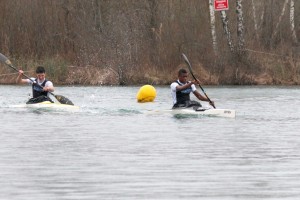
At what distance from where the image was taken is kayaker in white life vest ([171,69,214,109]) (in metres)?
25.8

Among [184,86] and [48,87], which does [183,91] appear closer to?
[184,86]

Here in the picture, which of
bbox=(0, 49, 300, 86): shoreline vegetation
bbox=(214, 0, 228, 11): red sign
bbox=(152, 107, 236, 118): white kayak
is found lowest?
bbox=(0, 49, 300, 86): shoreline vegetation

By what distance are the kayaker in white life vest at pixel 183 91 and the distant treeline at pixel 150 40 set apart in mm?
16553

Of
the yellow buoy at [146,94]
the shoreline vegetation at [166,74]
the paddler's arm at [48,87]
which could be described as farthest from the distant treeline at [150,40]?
the paddler's arm at [48,87]

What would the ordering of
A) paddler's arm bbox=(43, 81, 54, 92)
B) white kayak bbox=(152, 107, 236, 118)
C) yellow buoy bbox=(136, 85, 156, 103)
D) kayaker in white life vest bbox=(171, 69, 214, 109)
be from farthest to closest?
yellow buoy bbox=(136, 85, 156, 103)
paddler's arm bbox=(43, 81, 54, 92)
white kayak bbox=(152, 107, 236, 118)
kayaker in white life vest bbox=(171, 69, 214, 109)

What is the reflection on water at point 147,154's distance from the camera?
13227mm

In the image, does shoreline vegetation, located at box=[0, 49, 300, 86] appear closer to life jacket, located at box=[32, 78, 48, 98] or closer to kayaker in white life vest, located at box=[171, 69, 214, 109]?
life jacket, located at box=[32, 78, 48, 98]

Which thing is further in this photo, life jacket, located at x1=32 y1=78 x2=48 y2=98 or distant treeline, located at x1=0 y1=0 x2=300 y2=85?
distant treeline, located at x1=0 y1=0 x2=300 y2=85

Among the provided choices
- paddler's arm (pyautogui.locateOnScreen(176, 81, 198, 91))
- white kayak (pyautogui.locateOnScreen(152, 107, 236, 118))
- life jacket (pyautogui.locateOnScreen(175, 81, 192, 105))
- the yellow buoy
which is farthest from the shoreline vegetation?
paddler's arm (pyautogui.locateOnScreen(176, 81, 198, 91))

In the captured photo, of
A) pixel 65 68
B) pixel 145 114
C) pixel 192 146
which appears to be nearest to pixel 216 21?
pixel 65 68

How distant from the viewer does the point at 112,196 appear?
12.6 m

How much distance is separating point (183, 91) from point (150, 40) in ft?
65.3

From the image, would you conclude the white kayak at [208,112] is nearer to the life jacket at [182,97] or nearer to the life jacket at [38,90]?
the life jacket at [182,97]

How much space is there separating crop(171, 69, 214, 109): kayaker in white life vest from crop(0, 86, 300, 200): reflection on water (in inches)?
16.2
